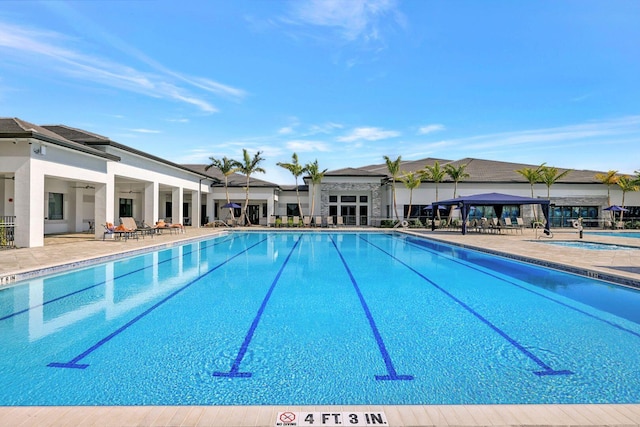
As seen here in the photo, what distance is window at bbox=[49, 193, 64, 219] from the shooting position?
18719mm

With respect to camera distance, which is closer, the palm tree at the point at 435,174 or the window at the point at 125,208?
the window at the point at 125,208

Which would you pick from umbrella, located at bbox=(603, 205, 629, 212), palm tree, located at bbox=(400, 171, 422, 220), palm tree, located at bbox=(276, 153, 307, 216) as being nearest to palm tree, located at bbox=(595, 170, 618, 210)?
umbrella, located at bbox=(603, 205, 629, 212)

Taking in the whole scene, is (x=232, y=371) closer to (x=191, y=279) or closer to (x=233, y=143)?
(x=191, y=279)

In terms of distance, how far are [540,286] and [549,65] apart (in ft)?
51.5


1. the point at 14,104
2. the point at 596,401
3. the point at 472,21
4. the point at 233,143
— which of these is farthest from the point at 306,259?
the point at 233,143

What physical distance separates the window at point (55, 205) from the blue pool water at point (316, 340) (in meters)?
12.9

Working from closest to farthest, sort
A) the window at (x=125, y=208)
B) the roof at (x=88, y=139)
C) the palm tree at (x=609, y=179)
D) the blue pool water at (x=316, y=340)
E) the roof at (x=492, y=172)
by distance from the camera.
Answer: the blue pool water at (x=316, y=340), the roof at (x=88, y=139), the window at (x=125, y=208), the palm tree at (x=609, y=179), the roof at (x=492, y=172)

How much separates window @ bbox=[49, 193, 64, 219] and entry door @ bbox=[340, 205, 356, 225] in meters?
19.2

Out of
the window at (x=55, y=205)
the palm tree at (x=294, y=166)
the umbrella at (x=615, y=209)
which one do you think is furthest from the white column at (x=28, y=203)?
the umbrella at (x=615, y=209)

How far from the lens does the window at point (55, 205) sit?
18719mm

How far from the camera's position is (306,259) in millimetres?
12125

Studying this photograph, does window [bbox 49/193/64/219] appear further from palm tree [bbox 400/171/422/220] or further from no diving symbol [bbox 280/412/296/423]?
palm tree [bbox 400/171/422/220]

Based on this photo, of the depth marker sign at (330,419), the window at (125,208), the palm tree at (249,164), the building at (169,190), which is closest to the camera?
the depth marker sign at (330,419)

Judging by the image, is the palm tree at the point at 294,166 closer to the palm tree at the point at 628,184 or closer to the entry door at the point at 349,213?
the entry door at the point at 349,213
